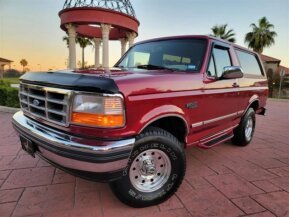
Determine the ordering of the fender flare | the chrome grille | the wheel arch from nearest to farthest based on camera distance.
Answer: the chrome grille
the fender flare
the wheel arch

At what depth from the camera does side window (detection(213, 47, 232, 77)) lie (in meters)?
3.69

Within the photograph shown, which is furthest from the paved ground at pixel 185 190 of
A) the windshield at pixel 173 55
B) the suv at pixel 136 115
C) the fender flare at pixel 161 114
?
the windshield at pixel 173 55

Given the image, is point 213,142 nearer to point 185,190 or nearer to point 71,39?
point 185,190

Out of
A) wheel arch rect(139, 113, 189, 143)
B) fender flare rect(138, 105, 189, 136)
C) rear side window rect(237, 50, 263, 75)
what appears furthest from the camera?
rear side window rect(237, 50, 263, 75)

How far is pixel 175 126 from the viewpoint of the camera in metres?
3.06

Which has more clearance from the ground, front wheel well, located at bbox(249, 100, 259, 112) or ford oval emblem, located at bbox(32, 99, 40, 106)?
ford oval emblem, located at bbox(32, 99, 40, 106)

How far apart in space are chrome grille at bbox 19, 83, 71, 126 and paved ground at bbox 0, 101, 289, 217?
0.99 meters

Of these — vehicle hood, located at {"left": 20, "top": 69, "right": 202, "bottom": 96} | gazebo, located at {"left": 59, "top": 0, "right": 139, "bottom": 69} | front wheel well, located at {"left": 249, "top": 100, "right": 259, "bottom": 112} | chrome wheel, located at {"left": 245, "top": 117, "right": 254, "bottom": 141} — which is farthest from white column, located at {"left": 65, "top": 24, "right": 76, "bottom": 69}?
vehicle hood, located at {"left": 20, "top": 69, "right": 202, "bottom": 96}

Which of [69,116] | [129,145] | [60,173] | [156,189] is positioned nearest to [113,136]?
[129,145]

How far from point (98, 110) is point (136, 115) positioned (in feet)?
1.24

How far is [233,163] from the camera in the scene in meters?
4.12

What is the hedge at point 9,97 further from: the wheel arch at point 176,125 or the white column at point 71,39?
the white column at point 71,39

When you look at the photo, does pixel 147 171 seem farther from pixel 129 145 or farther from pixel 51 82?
pixel 51 82

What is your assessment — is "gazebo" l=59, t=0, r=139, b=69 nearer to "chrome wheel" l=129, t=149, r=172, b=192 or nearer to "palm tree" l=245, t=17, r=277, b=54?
"chrome wheel" l=129, t=149, r=172, b=192
